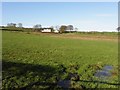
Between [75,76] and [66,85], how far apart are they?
9.57 feet

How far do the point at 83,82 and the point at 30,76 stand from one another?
135 inches

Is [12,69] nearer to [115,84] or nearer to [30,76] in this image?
[30,76]

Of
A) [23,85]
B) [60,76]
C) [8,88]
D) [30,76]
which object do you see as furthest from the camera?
[60,76]

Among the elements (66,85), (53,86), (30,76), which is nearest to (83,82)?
(66,85)

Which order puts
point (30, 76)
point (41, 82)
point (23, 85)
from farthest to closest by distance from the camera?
point (30, 76), point (41, 82), point (23, 85)

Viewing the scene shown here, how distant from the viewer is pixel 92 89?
47.1ft

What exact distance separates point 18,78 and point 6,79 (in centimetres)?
88

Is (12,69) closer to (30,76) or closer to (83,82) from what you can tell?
(30,76)

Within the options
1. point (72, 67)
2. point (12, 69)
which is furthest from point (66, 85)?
point (72, 67)

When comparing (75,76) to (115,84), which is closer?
(115,84)

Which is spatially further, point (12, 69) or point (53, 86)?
point (12, 69)

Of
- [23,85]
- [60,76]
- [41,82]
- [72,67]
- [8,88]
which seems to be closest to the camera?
[8,88]

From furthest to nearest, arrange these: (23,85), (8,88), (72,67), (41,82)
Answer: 1. (72,67)
2. (41,82)
3. (23,85)
4. (8,88)

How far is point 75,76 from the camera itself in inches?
703
